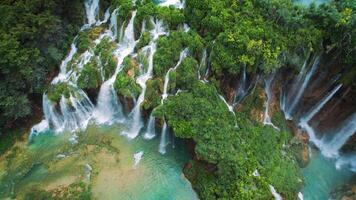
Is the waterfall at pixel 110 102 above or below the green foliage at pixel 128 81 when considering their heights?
below

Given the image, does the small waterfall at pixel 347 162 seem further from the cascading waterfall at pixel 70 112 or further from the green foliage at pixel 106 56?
the cascading waterfall at pixel 70 112

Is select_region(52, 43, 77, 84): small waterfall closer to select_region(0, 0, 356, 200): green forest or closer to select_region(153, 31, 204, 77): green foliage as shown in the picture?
select_region(0, 0, 356, 200): green forest

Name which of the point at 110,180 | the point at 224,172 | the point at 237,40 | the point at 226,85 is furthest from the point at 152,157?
the point at 237,40

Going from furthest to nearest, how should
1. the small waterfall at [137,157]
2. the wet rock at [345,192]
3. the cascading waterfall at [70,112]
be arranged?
the cascading waterfall at [70,112] < the small waterfall at [137,157] < the wet rock at [345,192]

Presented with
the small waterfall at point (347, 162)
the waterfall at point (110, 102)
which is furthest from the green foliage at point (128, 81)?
the small waterfall at point (347, 162)

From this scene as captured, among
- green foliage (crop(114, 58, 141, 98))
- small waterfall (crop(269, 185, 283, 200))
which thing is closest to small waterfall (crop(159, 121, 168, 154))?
green foliage (crop(114, 58, 141, 98))

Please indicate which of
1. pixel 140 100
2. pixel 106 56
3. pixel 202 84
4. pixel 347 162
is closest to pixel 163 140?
pixel 140 100
